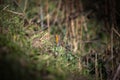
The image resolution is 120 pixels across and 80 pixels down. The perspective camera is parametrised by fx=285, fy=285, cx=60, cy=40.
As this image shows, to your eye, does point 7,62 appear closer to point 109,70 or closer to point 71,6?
point 71,6

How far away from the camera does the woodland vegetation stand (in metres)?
3.12

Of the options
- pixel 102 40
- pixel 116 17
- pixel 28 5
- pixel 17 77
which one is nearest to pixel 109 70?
pixel 102 40

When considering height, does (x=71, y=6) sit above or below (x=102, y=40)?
above

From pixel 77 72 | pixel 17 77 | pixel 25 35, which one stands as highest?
pixel 25 35

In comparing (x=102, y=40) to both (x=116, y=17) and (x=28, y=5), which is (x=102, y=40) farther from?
(x=28, y=5)

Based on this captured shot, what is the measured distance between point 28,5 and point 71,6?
733 mm

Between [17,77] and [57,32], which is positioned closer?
[17,77]

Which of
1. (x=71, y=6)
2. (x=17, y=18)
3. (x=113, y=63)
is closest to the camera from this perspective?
(x=71, y=6)

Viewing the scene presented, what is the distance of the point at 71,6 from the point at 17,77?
1363 mm

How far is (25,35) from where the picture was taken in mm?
3496

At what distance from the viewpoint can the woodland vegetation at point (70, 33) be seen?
3125 millimetres

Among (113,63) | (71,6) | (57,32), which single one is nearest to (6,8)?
(57,32)

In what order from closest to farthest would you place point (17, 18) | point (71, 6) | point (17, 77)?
point (17, 77), point (71, 6), point (17, 18)

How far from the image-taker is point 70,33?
321 cm
